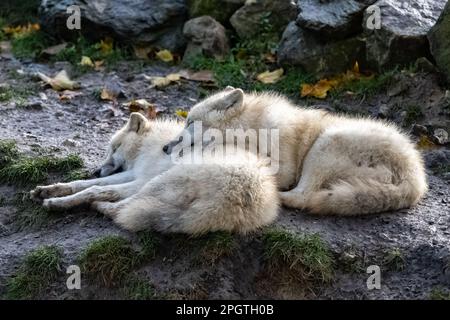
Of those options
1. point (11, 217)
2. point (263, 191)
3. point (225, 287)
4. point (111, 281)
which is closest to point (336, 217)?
point (263, 191)

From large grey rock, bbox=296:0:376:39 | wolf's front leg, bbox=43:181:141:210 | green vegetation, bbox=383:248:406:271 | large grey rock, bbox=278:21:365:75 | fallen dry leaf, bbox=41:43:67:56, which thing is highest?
large grey rock, bbox=296:0:376:39

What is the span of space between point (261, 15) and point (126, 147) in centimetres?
402

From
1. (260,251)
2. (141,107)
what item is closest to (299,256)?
(260,251)

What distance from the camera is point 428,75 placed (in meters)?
7.76

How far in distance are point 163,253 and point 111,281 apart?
42 centimetres

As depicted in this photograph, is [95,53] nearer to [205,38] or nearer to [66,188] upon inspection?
[205,38]

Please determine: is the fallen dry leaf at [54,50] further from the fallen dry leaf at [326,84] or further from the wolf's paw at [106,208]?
the wolf's paw at [106,208]

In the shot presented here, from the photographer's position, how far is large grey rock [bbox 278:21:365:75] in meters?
8.46

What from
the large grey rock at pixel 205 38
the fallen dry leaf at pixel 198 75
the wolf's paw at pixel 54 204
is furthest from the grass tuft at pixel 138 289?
the large grey rock at pixel 205 38

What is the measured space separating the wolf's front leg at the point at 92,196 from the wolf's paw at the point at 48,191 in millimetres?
156

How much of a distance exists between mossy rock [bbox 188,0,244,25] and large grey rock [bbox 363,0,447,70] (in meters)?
2.32

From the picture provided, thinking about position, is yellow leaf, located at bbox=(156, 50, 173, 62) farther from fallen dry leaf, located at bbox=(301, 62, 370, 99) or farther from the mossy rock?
fallen dry leaf, located at bbox=(301, 62, 370, 99)

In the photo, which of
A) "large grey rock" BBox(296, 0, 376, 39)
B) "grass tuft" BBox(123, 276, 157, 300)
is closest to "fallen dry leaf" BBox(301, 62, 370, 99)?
"large grey rock" BBox(296, 0, 376, 39)

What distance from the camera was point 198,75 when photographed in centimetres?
912
